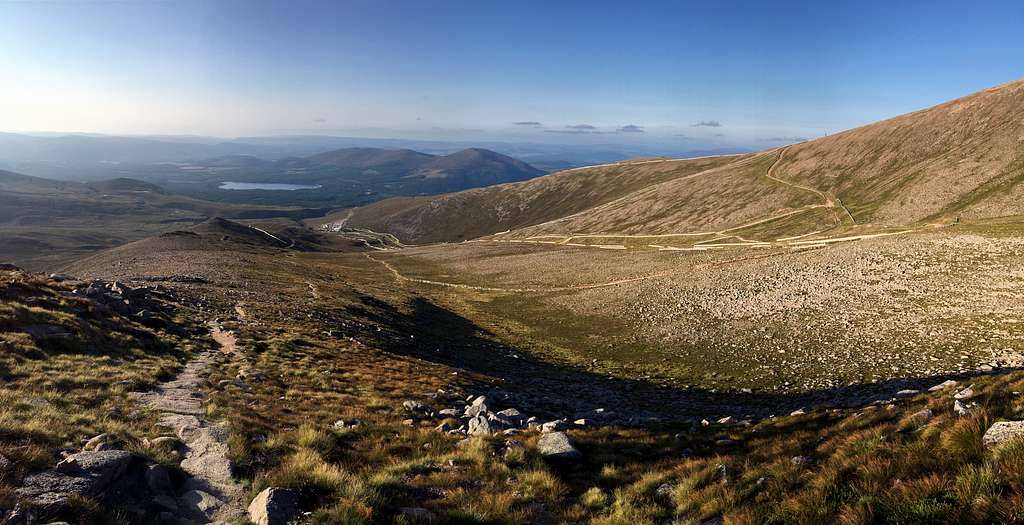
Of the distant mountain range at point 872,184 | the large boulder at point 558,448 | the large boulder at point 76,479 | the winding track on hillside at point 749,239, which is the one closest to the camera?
the large boulder at point 76,479

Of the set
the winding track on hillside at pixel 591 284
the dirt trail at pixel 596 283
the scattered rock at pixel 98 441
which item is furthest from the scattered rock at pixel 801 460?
the winding track on hillside at pixel 591 284

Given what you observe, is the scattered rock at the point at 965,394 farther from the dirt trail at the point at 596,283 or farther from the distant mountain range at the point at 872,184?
the distant mountain range at the point at 872,184

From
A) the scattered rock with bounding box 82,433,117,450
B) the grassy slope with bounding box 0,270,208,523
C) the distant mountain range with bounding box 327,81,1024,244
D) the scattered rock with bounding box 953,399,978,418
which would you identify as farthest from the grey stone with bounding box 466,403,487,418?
the distant mountain range with bounding box 327,81,1024,244

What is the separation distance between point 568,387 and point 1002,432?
21.2 metres

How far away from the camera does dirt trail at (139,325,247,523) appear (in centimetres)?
940

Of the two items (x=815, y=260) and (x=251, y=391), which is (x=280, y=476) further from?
(x=815, y=260)

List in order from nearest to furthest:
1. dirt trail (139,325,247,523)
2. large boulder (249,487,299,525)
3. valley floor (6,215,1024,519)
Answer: large boulder (249,487,299,525)
valley floor (6,215,1024,519)
dirt trail (139,325,247,523)

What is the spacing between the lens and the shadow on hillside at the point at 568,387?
21.3 meters

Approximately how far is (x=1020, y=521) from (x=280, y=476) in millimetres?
13008

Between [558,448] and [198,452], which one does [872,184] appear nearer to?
[558,448]

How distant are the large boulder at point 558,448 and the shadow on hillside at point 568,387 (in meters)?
6.61

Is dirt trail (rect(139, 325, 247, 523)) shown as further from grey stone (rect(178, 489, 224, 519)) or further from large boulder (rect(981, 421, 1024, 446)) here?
large boulder (rect(981, 421, 1024, 446))

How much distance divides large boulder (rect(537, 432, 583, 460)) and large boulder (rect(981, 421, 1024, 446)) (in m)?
8.75

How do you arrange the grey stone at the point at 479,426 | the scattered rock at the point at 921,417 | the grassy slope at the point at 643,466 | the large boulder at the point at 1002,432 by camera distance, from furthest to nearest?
the grey stone at the point at 479,426 → the scattered rock at the point at 921,417 → the large boulder at the point at 1002,432 → the grassy slope at the point at 643,466
